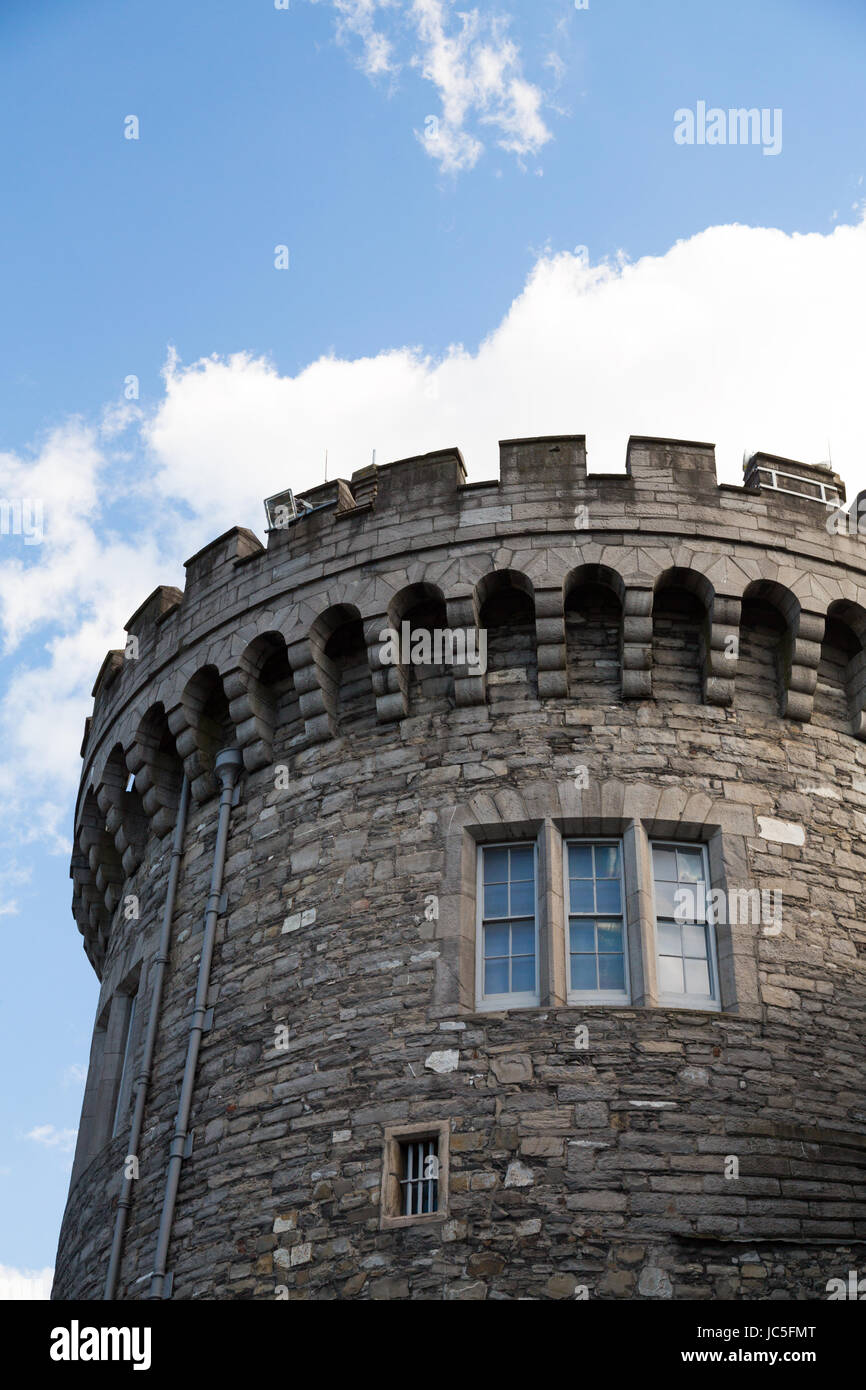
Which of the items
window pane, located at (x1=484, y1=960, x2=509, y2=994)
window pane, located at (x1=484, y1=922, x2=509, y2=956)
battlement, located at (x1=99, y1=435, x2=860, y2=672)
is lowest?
window pane, located at (x1=484, y1=960, x2=509, y2=994)

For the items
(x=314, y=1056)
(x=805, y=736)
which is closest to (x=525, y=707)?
(x=805, y=736)

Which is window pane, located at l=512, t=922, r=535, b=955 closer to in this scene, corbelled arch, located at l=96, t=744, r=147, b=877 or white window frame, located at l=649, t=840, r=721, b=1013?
white window frame, located at l=649, t=840, r=721, b=1013

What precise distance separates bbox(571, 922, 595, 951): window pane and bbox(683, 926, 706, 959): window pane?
0.68 metres

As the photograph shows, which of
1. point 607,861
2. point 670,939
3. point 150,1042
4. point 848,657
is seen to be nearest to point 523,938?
point 607,861

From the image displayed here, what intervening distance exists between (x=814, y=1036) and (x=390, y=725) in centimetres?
408

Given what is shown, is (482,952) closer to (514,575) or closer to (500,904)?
(500,904)

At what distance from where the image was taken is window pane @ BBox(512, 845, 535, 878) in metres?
12.3

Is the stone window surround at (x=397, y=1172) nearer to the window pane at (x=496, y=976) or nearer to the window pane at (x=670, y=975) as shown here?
the window pane at (x=496, y=976)

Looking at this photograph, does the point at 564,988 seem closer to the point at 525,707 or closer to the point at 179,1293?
the point at 525,707

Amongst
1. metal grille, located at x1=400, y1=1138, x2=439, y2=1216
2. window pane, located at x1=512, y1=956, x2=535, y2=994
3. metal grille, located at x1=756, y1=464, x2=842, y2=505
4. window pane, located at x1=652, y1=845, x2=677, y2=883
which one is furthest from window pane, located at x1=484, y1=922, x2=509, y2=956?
metal grille, located at x1=756, y1=464, x2=842, y2=505

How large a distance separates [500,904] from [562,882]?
49cm

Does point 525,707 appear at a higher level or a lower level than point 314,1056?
higher

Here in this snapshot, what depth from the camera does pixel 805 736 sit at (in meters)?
Answer: 13.1

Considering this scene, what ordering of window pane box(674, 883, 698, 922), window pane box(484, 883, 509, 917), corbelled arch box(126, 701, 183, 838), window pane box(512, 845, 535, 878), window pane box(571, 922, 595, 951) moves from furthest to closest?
corbelled arch box(126, 701, 183, 838) → window pane box(512, 845, 535, 878) → window pane box(484, 883, 509, 917) → window pane box(674, 883, 698, 922) → window pane box(571, 922, 595, 951)
